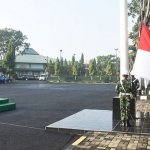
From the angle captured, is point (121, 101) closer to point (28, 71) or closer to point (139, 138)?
point (139, 138)

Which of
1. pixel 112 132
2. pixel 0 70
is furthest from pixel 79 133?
pixel 0 70

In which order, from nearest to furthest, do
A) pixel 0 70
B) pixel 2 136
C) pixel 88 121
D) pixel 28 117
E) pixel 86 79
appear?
pixel 2 136, pixel 88 121, pixel 28 117, pixel 0 70, pixel 86 79

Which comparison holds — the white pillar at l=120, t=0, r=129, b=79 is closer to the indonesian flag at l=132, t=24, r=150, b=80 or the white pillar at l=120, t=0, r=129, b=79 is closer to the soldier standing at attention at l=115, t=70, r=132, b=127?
the soldier standing at attention at l=115, t=70, r=132, b=127

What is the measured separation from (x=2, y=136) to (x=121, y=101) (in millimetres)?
3717

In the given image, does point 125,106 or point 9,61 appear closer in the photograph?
point 125,106

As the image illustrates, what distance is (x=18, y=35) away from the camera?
2835 inches

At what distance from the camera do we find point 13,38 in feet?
234

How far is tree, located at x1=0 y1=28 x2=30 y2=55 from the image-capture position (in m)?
69.9

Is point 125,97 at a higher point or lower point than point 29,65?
lower

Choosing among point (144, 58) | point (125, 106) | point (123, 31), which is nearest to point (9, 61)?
point (123, 31)

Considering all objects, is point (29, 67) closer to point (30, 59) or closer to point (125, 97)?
point (30, 59)

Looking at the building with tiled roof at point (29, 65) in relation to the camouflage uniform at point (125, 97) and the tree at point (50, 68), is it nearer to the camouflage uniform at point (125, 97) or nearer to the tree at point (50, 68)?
the tree at point (50, 68)

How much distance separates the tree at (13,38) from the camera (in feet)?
229

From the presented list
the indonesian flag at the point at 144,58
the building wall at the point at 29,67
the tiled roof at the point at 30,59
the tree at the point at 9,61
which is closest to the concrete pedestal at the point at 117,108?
the indonesian flag at the point at 144,58
